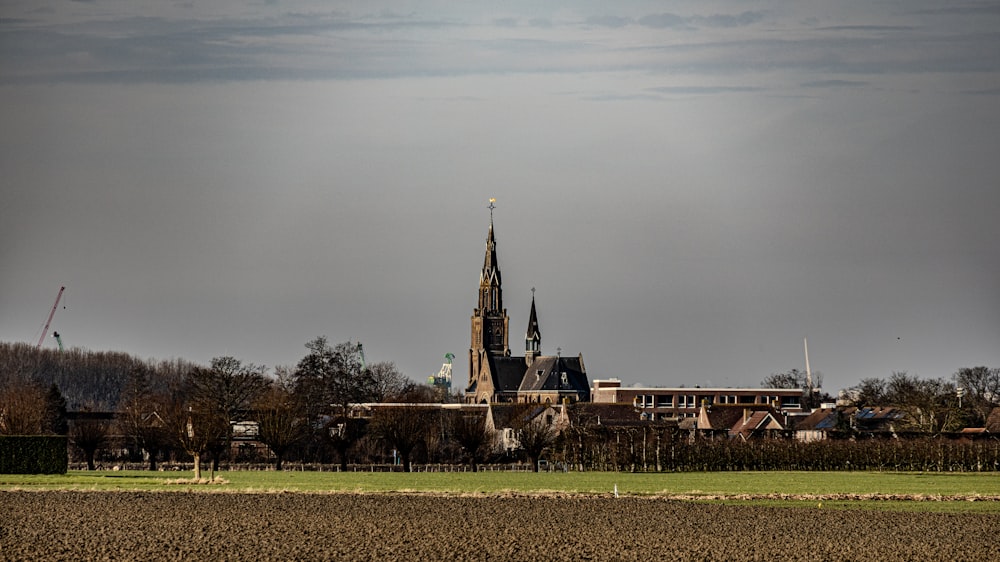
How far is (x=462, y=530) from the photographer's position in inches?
1764

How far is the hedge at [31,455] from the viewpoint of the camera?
83688mm

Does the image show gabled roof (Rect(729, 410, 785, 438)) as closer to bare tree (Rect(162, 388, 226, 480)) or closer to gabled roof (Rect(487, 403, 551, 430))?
gabled roof (Rect(487, 403, 551, 430))

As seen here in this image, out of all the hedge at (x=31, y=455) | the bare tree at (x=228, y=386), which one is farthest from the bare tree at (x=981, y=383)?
the hedge at (x=31, y=455)

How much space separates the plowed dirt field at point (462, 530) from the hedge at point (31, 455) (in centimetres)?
2508

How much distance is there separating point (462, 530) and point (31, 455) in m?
47.8

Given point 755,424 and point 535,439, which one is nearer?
point 535,439

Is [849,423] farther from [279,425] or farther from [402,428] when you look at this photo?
[279,425]

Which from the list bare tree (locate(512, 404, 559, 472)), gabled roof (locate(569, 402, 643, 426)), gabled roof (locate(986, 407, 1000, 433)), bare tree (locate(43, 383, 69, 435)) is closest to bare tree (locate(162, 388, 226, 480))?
bare tree (locate(512, 404, 559, 472))

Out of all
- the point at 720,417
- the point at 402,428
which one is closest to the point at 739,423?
the point at 720,417

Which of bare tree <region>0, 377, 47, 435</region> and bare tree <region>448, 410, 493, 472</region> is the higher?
bare tree <region>0, 377, 47, 435</region>

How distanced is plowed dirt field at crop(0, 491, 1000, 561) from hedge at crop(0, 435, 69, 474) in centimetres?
2508

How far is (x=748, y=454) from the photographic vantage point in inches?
4348

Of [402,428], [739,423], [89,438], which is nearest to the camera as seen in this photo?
[89,438]

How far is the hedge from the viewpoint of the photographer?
83.7 m
